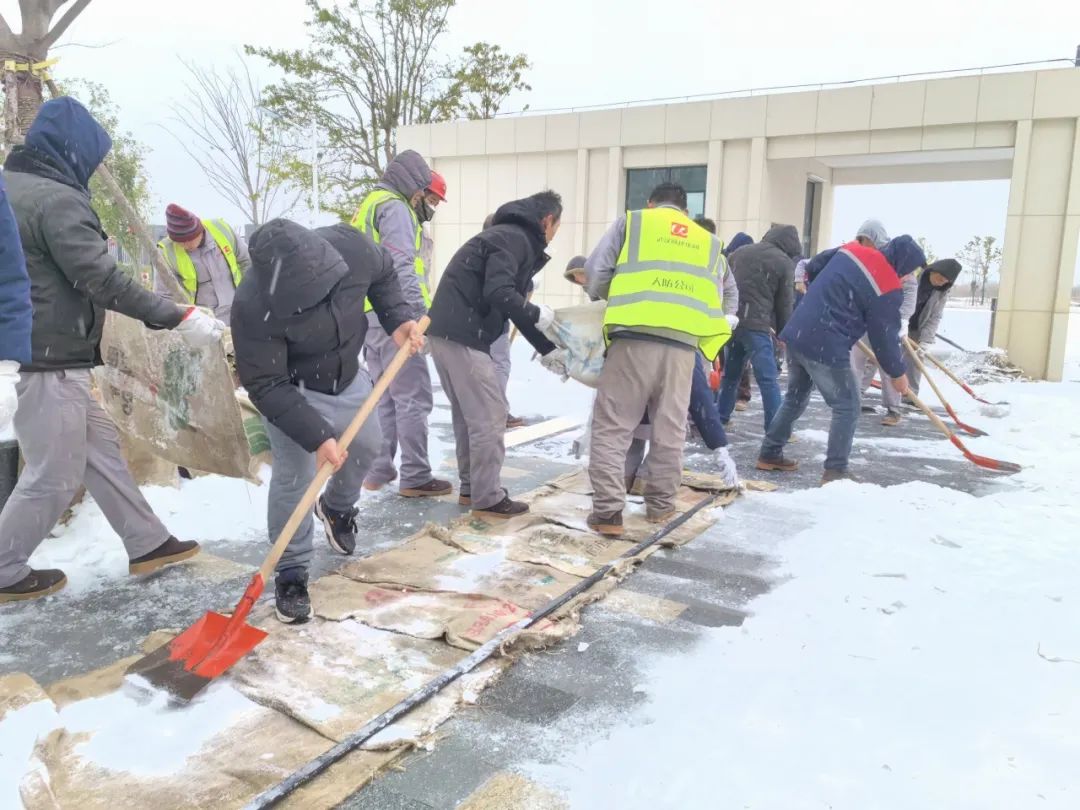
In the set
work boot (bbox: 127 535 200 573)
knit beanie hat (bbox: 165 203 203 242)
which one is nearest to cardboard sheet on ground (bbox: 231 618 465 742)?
work boot (bbox: 127 535 200 573)

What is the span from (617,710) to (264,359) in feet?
5.33

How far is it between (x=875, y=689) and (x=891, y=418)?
5314 mm

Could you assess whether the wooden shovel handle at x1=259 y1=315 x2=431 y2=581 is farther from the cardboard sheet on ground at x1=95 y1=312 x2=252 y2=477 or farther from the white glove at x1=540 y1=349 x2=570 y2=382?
the white glove at x1=540 y1=349 x2=570 y2=382

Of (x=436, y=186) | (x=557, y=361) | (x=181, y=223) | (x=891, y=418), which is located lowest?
(x=891, y=418)

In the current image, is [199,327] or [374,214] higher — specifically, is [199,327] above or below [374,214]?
below

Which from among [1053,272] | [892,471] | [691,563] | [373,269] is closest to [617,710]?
[691,563]

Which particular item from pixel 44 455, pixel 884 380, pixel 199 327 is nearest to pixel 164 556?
pixel 44 455

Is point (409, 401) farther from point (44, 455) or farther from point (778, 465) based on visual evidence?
point (778, 465)

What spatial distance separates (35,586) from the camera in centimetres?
301

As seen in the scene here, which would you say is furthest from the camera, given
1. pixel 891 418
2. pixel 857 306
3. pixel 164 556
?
pixel 891 418

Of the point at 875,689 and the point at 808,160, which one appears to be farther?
the point at 808,160

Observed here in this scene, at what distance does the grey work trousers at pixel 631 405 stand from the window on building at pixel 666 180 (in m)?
9.39

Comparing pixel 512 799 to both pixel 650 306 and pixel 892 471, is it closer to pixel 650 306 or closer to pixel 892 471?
pixel 650 306

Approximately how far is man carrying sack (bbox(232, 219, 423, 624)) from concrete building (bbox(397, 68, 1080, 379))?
1013 centimetres
